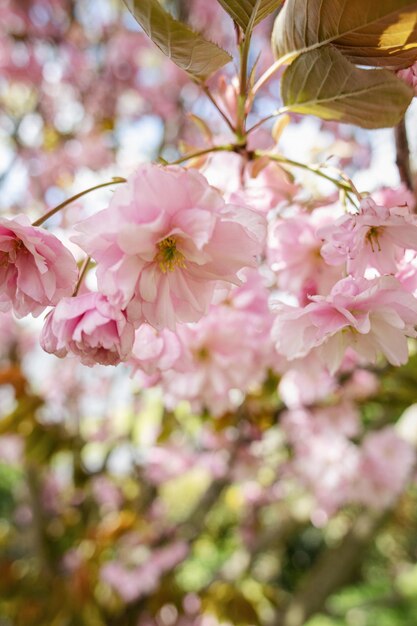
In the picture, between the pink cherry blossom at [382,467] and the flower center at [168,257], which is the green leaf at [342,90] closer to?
the flower center at [168,257]

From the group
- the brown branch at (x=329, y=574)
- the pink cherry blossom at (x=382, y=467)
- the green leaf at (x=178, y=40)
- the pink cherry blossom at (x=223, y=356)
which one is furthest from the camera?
the brown branch at (x=329, y=574)

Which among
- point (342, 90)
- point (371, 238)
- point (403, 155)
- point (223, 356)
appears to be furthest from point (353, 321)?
point (223, 356)

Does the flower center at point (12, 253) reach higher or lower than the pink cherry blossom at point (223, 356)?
higher

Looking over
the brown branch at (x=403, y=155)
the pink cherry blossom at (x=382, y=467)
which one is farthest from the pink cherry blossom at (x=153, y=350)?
the pink cherry blossom at (x=382, y=467)

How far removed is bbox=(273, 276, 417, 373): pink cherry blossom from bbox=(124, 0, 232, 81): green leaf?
246mm

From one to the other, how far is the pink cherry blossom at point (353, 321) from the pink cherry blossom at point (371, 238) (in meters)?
0.03

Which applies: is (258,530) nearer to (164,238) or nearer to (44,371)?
(44,371)

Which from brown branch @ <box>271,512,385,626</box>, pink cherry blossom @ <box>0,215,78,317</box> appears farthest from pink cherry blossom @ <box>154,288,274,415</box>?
brown branch @ <box>271,512,385,626</box>

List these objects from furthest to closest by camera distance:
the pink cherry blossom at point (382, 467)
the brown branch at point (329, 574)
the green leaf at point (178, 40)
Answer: the brown branch at point (329, 574), the pink cherry blossom at point (382, 467), the green leaf at point (178, 40)

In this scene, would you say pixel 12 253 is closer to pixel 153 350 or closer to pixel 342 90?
pixel 153 350

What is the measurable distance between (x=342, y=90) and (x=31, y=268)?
0.35 metres

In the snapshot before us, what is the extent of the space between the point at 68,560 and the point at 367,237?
2.80 meters

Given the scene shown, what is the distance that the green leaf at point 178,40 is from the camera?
1.44 feet

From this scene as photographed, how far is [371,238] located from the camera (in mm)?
539
